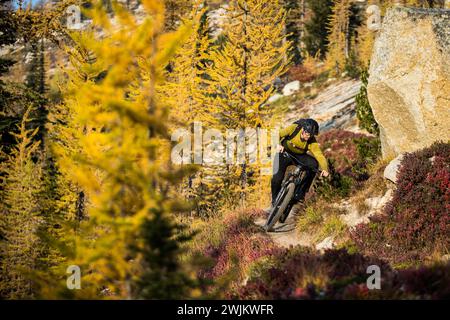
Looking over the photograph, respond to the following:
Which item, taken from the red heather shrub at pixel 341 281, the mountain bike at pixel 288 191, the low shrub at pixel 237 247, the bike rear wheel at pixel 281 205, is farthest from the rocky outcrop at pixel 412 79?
the red heather shrub at pixel 341 281

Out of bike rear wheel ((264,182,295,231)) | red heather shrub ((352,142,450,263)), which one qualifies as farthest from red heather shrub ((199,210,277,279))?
red heather shrub ((352,142,450,263))

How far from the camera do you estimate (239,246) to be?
26.2 ft

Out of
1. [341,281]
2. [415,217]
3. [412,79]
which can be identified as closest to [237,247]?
[415,217]

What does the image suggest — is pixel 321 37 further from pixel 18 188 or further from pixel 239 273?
pixel 239 273

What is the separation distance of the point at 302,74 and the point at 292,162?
34501mm

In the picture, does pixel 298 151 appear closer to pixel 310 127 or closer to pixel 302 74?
pixel 310 127

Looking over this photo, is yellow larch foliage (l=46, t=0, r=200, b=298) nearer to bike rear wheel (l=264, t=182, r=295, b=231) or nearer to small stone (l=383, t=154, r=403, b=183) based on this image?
bike rear wheel (l=264, t=182, r=295, b=231)

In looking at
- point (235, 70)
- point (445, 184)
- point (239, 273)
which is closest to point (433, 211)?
point (445, 184)

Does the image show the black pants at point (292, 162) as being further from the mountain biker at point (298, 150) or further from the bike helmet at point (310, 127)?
the bike helmet at point (310, 127)

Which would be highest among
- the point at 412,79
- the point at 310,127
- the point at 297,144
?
the point at 412,79

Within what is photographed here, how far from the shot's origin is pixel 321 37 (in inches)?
2071

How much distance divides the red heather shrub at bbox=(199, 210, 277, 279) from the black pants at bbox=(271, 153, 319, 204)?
Result: 1076mm

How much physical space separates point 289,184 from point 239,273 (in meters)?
2.37

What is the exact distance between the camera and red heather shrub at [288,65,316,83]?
39894 millimetres
